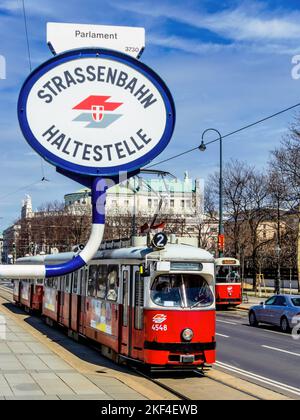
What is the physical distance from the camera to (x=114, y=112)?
3041 mm

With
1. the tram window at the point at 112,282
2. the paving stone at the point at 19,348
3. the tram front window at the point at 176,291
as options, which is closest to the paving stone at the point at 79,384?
the tram front window at the point at 176,291

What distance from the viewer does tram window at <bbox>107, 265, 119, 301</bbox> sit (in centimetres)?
1573

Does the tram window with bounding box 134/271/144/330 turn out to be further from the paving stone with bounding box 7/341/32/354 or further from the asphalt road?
the paving stone with bounding box 7/341/32/354

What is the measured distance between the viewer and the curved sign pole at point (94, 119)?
295 centimetres

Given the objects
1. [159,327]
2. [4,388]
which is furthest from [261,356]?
[4,388]

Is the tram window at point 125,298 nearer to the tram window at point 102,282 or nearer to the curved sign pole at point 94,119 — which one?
the tram window at point 102,282

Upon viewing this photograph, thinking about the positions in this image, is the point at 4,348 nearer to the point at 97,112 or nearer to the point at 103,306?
the point at 103,306

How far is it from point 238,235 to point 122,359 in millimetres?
41198

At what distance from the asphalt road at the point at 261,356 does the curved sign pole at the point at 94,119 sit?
992 cm

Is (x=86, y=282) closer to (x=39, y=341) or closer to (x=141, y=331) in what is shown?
(x=39, y=341)

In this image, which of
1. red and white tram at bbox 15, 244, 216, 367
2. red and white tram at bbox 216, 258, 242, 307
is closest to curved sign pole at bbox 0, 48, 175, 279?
red and white tram at bbox 15, 244, 216, 367

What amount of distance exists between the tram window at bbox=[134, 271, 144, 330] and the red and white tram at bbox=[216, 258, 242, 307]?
2385 centimetres

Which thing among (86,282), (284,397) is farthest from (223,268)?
(284,397)

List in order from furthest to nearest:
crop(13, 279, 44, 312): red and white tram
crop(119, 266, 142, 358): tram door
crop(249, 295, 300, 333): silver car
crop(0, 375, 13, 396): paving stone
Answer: crop(13, 279, 44, 312): red and white tram, crop(249, 295, 300, 333): silver car, crop(119, 266, 142, 358): tram door, crop(0, 375, 13, 396): paving stone
